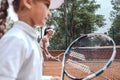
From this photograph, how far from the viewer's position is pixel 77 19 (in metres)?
10.8

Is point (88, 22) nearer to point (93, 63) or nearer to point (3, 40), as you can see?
point (93, 63)

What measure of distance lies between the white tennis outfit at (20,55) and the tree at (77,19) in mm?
8657

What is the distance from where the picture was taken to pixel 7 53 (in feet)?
2.16

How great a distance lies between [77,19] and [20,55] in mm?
10112

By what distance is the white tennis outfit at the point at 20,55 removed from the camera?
66 centimetres

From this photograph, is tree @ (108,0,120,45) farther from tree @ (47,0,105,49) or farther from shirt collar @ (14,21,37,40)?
shirt collar @ (14,21,37,40)

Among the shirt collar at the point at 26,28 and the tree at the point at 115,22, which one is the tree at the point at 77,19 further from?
the shirt collar at the point at 26,28

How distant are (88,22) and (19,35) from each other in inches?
391

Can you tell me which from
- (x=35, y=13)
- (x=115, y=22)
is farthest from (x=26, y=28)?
(x=115, y=22)

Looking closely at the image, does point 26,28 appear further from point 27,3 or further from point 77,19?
point 77,19

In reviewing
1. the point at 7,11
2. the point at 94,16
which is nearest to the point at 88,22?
the point at 94,16

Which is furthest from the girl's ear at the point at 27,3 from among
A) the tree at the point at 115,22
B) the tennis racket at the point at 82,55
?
the tree at the point at 115,22

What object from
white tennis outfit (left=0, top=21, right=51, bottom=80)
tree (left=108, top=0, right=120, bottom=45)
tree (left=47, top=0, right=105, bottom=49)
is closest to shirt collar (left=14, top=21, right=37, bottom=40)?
white tennis outfit (left=0, top=21, right=51, bottom=80)

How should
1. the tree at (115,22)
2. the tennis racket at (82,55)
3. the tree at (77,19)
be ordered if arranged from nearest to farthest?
the tennis racket at (82,55) → the tree at (115,22) → the tree at (77,19)
